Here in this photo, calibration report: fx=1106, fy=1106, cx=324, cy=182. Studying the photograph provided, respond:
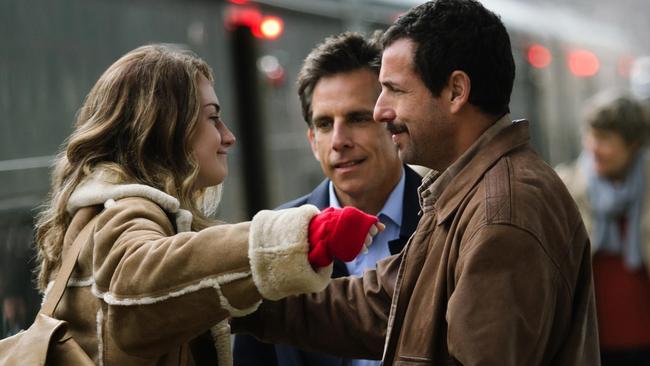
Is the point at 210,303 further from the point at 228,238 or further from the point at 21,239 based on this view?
the point at 21,239

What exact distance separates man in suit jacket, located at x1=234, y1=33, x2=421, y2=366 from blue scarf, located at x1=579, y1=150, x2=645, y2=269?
2.22 meters

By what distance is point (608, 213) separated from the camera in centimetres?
574

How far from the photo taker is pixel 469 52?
8.79 ft

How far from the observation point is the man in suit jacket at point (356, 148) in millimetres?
3613

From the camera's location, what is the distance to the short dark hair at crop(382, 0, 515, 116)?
2674 mm

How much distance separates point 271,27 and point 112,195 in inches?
167

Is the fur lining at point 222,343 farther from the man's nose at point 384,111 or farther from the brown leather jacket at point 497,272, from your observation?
the man's nose at point 384,111

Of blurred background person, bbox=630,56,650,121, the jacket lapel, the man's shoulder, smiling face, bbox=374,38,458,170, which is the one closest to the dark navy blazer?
the jacket lapel

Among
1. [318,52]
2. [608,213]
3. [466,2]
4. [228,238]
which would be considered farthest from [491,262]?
[608,213]

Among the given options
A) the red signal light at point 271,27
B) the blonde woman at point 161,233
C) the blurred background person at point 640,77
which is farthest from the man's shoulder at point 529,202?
the blurred background person at point 640,77

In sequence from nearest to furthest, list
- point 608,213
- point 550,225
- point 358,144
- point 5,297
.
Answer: point 550,225, point 358,144, point 5,297, point 608,213

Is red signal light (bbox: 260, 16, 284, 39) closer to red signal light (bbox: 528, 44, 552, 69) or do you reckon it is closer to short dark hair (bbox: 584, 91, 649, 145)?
short dark hair (bbox: 584, 91, 649, 145)

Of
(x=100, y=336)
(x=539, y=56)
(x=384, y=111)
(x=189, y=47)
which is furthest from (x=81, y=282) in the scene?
(x=539, y=56)

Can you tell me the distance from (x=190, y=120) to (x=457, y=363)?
89 cm
